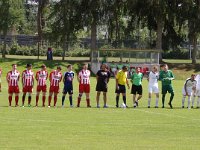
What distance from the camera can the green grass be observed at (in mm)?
15172

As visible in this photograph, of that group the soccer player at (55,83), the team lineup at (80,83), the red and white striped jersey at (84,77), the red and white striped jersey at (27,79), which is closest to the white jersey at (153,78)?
the team lineup at (80,83)

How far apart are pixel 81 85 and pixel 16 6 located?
4812 centimetres

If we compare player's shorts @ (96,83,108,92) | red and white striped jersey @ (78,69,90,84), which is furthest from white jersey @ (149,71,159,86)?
red and white striped jersey @ (78,69,90,84)

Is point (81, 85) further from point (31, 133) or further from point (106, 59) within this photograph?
point (106, 59)

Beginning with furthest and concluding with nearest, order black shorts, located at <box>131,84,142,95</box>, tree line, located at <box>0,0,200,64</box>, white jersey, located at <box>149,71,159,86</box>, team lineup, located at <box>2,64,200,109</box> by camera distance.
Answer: tree line, located at <box>0,0,200,64</box> → white jersey, located at <box>149,71,159,86</box> → black shorts, located at <box>131,84,142,95</box> → team lineup, located at <box>2,64,200,109</box>

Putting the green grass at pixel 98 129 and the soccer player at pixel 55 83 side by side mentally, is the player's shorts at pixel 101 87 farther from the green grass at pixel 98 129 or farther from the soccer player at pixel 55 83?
the green grass at pixel 98 129

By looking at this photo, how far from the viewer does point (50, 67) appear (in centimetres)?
6319

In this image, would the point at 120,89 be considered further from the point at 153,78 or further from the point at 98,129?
the point at 98,129

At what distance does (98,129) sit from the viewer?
60.2 feet

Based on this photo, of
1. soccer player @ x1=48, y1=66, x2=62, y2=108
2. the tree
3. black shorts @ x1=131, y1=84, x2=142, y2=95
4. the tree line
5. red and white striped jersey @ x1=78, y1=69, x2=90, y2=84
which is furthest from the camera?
the tree

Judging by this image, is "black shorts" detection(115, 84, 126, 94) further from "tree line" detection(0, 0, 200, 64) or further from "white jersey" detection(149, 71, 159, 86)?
"tree line" detection(0, 0, 200, 64)

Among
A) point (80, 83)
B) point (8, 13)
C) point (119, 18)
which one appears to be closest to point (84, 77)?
point (80, 83)

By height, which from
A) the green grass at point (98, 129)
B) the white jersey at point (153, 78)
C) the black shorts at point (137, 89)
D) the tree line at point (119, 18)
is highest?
the tree line at point (119, 18)

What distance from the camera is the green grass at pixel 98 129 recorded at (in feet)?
49.8
